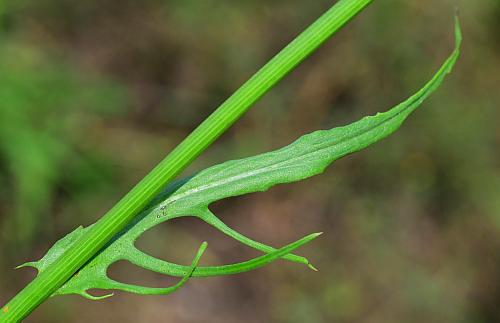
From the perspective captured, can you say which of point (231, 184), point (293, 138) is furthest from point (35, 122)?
point (231, 184)

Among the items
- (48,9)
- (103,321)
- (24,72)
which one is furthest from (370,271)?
(48,9)

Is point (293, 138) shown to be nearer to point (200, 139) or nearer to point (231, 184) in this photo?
point (231, 184)

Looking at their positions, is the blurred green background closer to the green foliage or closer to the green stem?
the green foliage

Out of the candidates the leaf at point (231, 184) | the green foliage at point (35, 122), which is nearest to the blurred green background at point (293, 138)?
the green foliage at point (35, 122)

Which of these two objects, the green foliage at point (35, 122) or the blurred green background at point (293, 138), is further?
the blurred green background at point (293, 138)

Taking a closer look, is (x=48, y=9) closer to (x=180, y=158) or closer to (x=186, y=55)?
(x=186, y=55)

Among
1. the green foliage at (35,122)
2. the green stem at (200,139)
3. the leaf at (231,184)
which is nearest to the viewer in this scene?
the green stem at (200,139)

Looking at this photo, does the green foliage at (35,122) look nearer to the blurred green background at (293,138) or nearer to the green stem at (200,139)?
the blurred green background at (293,138)
